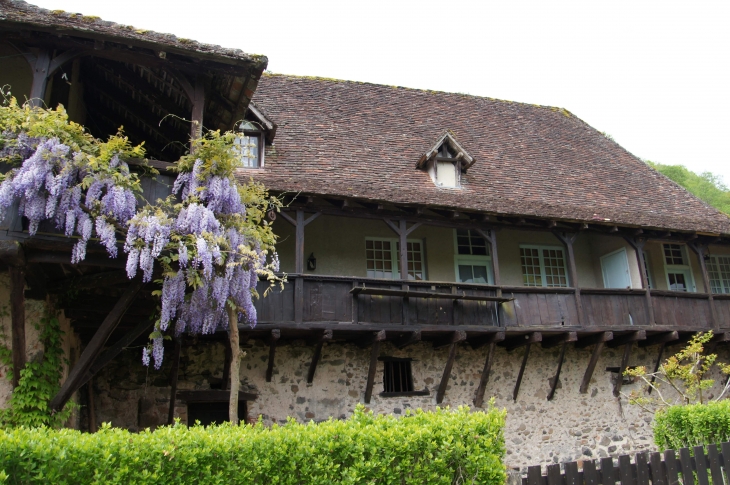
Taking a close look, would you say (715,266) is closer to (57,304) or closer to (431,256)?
(431,256)

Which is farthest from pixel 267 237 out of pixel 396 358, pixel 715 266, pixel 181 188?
pixel 715 266

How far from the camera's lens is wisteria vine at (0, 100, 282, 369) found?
23.6ft

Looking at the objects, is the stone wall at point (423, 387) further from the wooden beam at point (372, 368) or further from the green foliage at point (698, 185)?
the green foliage at point (698, 185)

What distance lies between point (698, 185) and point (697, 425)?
32332 millimetres

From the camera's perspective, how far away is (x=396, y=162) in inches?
562

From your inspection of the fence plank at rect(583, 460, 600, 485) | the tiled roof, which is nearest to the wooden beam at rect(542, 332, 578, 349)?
the tiled roof

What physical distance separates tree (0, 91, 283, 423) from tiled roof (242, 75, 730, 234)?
10.5 ft

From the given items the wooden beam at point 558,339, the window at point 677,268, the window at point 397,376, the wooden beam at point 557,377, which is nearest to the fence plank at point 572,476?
the window at point 397,376

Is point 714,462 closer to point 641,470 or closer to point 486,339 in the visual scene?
point 641,470

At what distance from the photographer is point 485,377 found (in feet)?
Result: 40.9

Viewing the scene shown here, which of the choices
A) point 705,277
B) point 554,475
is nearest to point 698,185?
point 705,277

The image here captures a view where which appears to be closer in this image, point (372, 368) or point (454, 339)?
point (372, 368)

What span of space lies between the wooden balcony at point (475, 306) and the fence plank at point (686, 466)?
4.84 m

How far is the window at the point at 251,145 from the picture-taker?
1301 centimetres
